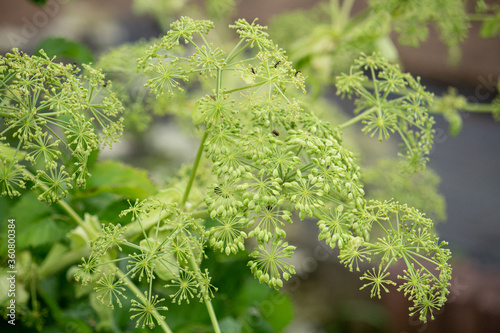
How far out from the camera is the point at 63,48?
605 millimetres

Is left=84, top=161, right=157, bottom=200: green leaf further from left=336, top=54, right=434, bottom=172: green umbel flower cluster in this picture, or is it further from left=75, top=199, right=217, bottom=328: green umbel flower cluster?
left=336, top=54, right=434, bottom=172: green umbel flower cluster

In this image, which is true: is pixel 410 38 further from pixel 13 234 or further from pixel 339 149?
pixel 13 234

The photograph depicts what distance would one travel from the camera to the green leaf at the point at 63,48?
596 millimetres

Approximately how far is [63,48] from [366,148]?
1426 mm

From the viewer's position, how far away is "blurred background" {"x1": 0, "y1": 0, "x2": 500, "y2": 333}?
1395 millimetres

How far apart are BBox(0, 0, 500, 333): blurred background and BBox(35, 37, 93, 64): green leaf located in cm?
4

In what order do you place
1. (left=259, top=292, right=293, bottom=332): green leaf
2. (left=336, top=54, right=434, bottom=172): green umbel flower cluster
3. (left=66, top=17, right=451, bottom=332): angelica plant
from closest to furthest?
(left=66, top=17, right=451, bottom=332): angelica plant < (left=336, top=54, right=434, bottom=172): green umbel flower cluster < (left=259, top=292, right=293, bottom=332): green leaf

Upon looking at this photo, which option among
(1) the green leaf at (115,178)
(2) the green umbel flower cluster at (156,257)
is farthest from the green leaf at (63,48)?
(2) the green umbel flower cluster at (156,257)

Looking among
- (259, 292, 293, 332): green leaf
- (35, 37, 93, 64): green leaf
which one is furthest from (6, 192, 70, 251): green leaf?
(259, 292, 293, 332): green leaf

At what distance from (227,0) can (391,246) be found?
644 mm

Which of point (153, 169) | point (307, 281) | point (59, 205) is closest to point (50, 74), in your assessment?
point (59, 205)

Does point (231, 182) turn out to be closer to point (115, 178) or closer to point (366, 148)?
point (115, 178)

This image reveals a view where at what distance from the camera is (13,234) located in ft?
1.75

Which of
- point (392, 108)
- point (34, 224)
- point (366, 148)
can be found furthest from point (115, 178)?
point (366, 148)
